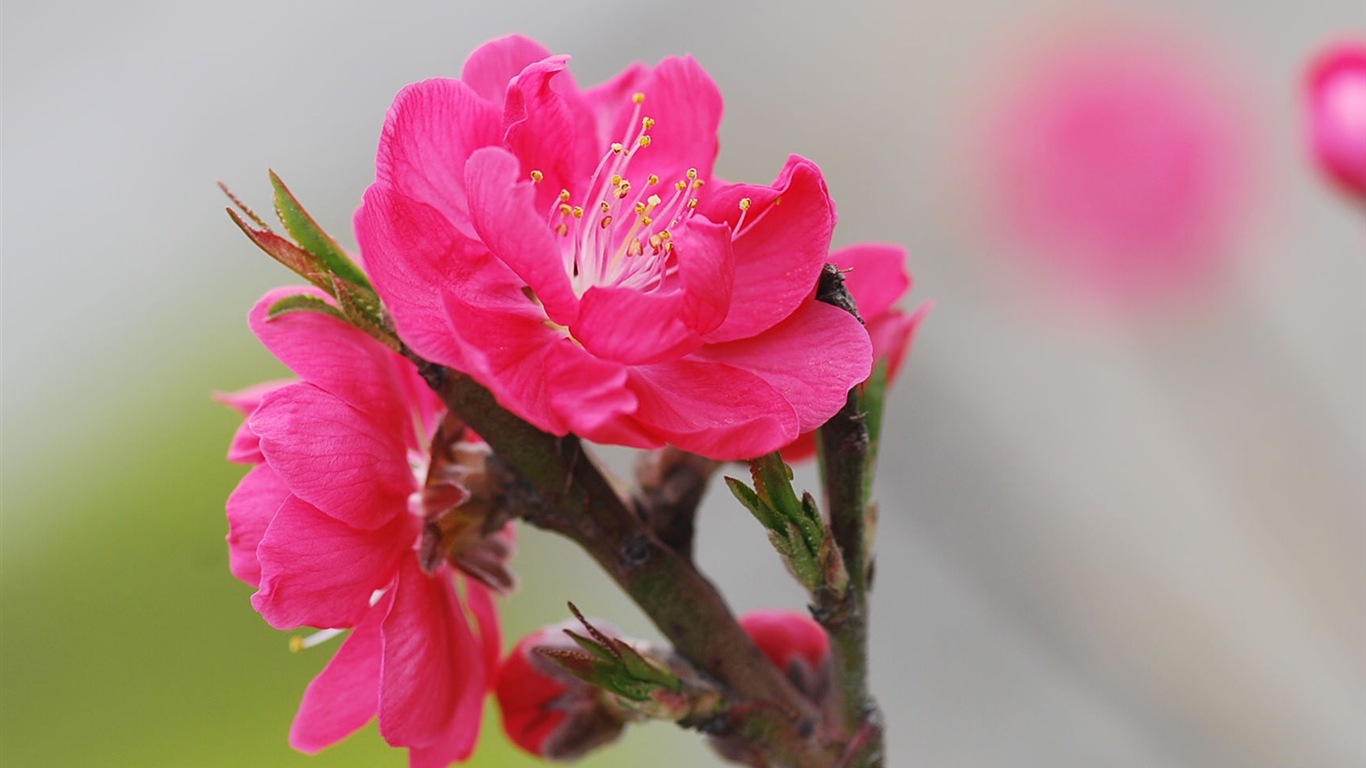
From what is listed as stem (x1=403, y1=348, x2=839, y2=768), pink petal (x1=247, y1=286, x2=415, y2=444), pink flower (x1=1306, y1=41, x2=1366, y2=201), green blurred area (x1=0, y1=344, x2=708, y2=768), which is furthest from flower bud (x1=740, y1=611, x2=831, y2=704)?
green blurred area (x1=0, y1=344, x2=708, y2=768)

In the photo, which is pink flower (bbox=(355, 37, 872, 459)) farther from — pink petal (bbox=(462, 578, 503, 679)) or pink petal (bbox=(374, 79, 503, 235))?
pink petal (bbox=(462, 578, 503, 679))

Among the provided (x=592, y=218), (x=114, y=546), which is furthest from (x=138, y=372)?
(x=592, y=218)

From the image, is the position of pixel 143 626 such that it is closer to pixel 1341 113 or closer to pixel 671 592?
pixel 671 592

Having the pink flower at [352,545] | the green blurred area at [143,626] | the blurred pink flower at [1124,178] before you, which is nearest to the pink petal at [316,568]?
the pink flower at [352,545]

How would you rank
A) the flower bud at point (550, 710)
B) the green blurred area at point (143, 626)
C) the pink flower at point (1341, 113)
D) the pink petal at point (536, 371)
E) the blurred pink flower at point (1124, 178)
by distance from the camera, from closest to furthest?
the pink petal at point (536, 371) → the flower bud at point (550, 710) → the pink flower at point (1341, 113) → the green blurred area at point (143, 626) → the blurred pink flower at point (1124, 178)

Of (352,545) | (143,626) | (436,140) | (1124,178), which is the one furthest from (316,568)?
(1124,178)

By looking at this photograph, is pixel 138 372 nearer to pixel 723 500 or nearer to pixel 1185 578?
pixel 723 500

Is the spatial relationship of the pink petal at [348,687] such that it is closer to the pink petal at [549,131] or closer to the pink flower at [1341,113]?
the pink petal at [549,131]
